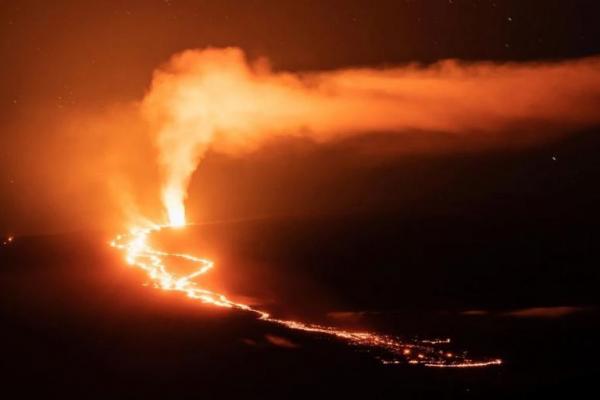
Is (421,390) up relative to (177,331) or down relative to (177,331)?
down

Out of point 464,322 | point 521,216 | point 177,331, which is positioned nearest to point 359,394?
point 177,331

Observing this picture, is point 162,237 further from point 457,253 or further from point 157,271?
point 457,253

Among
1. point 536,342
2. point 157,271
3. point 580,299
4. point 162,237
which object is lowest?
point 536,342

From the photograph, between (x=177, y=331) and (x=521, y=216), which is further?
(x=521, y=216)

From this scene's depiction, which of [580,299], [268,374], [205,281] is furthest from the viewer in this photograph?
[205,281]

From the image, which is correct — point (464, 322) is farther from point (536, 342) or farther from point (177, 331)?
point (177, 331)

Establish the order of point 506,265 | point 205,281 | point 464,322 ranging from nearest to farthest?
point 464,322
point 205,281
point 506,265

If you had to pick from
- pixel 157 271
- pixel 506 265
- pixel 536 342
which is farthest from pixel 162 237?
pixel 536 342
